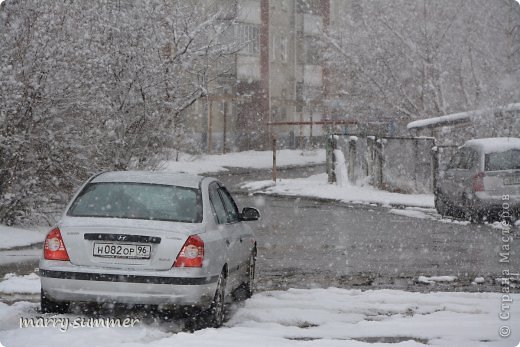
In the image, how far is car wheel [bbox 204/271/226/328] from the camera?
8477 mm

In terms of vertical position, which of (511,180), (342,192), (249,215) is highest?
(511,180)

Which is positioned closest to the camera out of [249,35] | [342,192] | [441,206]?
[441,206]

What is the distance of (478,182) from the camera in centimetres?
1942

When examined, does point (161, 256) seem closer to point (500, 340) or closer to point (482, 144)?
point (500, 340)

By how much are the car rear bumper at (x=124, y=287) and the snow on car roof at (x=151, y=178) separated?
4.49 ft

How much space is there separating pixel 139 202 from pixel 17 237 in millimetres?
7201

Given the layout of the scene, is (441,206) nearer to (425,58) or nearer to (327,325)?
(327,325)

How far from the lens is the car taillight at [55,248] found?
27.0 ft

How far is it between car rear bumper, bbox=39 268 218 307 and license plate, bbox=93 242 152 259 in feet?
0.53

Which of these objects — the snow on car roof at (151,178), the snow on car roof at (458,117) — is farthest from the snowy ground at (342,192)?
the snow on car roof at (151,178)

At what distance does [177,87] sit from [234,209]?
10.0m

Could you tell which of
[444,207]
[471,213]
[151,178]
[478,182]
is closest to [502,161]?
[478,182]

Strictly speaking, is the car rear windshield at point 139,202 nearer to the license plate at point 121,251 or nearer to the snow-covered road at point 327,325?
the license plate at point 121,251

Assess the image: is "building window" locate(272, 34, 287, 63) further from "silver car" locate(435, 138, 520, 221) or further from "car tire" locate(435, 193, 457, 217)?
"silver car" locate(435, 138, 520, 221)
